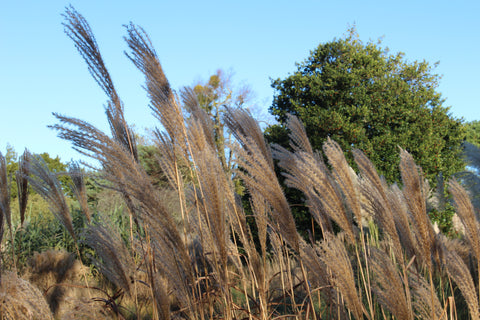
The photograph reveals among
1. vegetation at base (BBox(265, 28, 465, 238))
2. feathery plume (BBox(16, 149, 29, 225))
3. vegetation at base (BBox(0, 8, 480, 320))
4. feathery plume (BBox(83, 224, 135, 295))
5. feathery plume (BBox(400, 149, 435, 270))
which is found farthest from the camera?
vegetation at base (BBox(265, 28, 465, 238))

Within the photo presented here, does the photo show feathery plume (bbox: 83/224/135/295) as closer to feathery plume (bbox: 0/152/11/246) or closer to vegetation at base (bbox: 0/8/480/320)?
vegetation at base (bbox: 0/8/480/320)

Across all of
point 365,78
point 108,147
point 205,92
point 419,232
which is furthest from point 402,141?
point 205,92

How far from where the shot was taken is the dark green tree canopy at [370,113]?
865cm

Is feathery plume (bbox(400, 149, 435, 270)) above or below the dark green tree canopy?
below

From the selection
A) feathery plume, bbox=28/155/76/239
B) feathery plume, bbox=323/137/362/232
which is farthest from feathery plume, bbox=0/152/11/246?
feathery plume, bbox=323/137/362/232

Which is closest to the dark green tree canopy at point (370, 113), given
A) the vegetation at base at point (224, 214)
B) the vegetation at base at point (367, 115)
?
the vegetation at base at point (367, 115)

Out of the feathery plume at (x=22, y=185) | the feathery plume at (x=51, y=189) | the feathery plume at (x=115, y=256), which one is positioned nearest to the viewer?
the feathery plume at (x=115, y=256)

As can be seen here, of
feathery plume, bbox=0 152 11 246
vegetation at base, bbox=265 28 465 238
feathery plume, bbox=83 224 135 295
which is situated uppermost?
vegetation at base, bbox=265 28 465 238

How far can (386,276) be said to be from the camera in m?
1.66

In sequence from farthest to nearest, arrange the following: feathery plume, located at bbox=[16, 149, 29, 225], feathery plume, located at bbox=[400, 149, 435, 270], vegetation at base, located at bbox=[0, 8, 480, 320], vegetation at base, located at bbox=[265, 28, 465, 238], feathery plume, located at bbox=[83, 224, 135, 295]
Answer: vegetation at base, located at bbox=[265, 28, 465, 238], feathery plume, located at bbox=[16, 149, 29, 225], feathery plume, located at bbox=[83, 224, 135, 295], feathery plume, located at bbox=[400, 149, 435, 270], vegetation at base, located at bbox=[0, 8, 480, 320]

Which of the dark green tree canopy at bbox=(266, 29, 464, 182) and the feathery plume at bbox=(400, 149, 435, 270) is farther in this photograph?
the dark green tree canopy at bbox=(266, 29, 464, 182)

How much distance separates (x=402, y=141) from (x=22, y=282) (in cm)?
832

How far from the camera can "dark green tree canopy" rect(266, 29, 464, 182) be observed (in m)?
8.65

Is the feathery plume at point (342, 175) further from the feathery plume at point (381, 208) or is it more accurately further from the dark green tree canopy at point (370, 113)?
the dark green tree canopy at point (370, 113)
